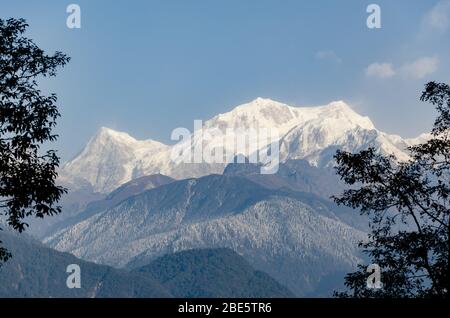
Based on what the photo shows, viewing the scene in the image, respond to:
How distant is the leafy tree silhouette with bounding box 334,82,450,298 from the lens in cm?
4709

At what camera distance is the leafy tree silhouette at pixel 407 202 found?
1854 inches

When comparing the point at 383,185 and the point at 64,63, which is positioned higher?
the point at 64,63

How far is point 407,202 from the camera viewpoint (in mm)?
47094
